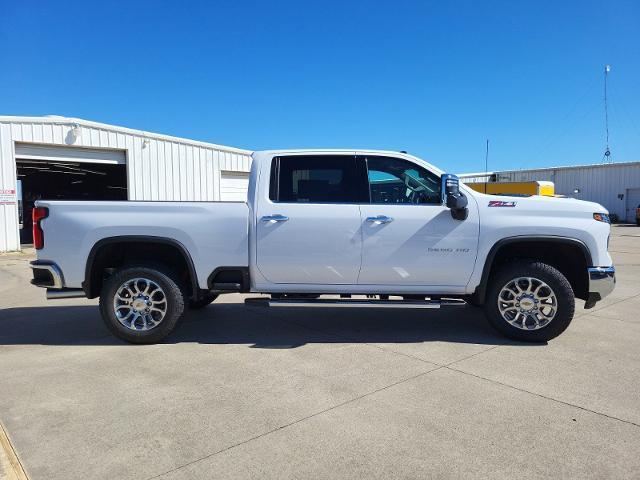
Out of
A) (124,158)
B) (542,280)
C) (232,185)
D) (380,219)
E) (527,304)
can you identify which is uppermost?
(124,158)

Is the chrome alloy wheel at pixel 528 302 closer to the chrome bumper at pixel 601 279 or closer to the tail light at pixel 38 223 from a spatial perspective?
the chrome bumper at pixel 601 279

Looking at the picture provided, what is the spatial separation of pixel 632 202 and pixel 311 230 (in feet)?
118

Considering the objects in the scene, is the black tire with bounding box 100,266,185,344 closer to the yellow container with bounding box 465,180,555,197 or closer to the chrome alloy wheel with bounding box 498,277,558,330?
the chrome alloy wheel with bounding box 498,277,558,330

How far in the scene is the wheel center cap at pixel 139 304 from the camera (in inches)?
189

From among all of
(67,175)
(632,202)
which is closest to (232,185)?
(67,175)

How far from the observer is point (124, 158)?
16.7 m

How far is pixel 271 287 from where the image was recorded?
4910 mm

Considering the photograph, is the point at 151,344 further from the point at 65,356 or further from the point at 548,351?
the point at 548,351

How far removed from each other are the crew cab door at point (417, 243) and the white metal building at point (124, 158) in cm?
1316

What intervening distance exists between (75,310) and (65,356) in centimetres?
242

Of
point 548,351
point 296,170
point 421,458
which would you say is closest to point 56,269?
point 296,170

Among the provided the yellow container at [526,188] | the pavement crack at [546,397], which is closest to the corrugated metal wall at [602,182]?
the yellow container at [526,188]

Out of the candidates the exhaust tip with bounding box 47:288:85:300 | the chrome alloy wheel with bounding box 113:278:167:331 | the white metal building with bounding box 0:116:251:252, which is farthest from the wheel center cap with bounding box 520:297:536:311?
the white metal building with bounding box 0:116:251:252

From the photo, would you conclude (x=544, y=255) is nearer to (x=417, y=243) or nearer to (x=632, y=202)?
(x=417, y=243)
